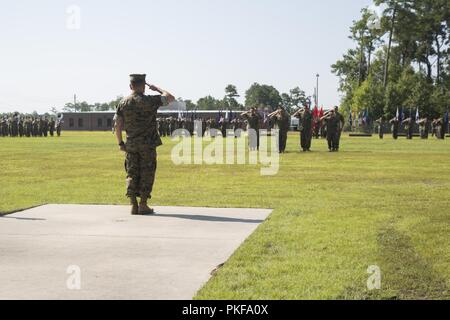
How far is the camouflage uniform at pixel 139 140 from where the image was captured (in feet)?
31.2

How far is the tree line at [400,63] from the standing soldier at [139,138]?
206 feet

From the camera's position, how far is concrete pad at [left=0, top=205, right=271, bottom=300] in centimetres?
527

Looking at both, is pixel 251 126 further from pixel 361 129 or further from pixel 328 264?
pixel 361 129

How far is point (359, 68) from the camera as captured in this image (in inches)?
3639

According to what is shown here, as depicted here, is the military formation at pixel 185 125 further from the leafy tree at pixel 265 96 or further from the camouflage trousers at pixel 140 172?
the leafy tree at pixel 265 96

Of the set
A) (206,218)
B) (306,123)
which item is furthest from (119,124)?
(306,123)

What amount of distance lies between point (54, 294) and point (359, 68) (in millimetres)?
90346

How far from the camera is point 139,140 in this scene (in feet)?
31.4

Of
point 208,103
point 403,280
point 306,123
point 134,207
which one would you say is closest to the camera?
point 403,280

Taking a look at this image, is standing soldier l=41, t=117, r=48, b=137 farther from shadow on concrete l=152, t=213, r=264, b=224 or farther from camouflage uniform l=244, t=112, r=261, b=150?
shadow on concrete l=152, t=213, r=264, b=224

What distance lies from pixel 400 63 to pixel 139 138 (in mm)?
86374

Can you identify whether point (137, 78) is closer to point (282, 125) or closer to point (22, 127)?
point (282, 125)

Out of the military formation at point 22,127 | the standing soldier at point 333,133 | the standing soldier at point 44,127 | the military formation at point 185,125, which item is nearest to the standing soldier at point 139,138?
the standing soldier at point 333,133
